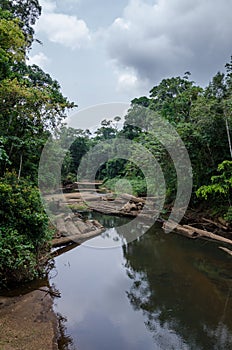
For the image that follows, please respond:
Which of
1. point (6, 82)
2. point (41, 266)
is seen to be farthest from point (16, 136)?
point (41, 266)

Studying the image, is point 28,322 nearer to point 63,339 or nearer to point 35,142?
point 63,339

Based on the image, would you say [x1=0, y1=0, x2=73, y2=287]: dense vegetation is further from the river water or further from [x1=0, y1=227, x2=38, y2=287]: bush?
the river water

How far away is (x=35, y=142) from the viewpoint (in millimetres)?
8812

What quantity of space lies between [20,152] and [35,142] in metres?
0.78

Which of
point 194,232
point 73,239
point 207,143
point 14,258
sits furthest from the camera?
point 207,143

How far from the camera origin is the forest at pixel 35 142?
588 cm

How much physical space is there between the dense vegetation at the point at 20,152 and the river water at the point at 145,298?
1.30 m

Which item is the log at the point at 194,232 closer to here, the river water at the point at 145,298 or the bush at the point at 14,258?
the river water at the point at 145,298

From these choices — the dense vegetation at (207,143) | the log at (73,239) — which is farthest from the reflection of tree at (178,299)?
the dense vegetation at (207,143)

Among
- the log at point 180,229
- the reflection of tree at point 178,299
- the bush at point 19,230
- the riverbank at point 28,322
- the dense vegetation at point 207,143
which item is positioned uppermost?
the dense vegetation at point 207,143

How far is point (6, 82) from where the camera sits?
7.22 meters

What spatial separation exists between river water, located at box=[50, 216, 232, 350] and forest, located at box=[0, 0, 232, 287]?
137 centimetres

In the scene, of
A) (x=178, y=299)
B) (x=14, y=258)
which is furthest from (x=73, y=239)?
(x=178, y=299)

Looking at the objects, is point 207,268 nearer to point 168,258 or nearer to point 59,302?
point 168,258
